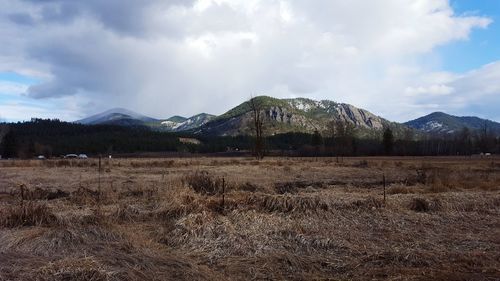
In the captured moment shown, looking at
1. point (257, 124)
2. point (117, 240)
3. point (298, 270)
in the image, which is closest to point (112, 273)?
point (117, 240)

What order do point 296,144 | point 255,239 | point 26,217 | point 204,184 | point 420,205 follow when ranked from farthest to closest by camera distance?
point 296,144 < point 204,184 < point 420,205 < point 26,217 < point 255,239

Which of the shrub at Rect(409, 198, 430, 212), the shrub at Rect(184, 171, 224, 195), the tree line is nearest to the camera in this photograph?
the shrub at Rect(409, 198, 430, 212)

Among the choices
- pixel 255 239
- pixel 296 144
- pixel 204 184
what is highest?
pixel 296 144

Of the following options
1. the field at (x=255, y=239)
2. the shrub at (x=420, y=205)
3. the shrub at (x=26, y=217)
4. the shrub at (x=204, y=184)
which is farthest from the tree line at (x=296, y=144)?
the shrub at (x=26, y=217)

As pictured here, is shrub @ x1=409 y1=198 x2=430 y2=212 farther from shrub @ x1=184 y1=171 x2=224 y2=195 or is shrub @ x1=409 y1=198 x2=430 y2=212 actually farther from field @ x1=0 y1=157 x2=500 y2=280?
shrub @ x1=184 y1=171 x2=224 y2=195

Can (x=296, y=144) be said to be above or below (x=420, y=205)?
above

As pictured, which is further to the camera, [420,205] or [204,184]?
[204,184]

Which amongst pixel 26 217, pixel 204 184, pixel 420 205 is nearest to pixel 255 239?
pixel 26 217

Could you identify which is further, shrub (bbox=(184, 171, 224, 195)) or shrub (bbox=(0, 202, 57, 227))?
shrub (bbox=(184, 171, 224, 195))

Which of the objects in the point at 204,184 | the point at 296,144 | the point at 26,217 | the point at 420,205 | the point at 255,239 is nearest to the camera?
the point at 255,239

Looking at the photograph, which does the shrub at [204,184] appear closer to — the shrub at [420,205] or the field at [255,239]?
the field at [255,239]

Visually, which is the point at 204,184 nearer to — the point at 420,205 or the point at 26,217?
the point at 26,217

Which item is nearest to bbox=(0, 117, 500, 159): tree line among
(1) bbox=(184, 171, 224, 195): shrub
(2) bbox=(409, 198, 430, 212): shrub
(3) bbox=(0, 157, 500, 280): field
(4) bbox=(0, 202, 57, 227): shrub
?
(1) bbox=(184, 171, 224, 195): shrub

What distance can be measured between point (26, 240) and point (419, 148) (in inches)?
5265
